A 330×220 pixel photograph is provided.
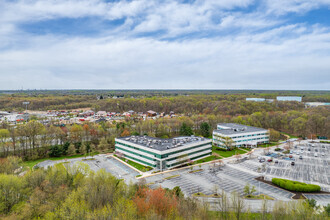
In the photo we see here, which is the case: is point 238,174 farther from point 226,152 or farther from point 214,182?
point 226,152

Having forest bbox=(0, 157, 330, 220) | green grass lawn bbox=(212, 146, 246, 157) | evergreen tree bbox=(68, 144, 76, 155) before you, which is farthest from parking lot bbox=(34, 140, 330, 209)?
forest bbox=(0, 157, 330, 220)

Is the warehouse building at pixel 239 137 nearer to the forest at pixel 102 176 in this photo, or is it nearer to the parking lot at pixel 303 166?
the forest at pixel 102 176

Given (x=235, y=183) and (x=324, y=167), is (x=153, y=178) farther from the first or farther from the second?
(x=324, y=167)

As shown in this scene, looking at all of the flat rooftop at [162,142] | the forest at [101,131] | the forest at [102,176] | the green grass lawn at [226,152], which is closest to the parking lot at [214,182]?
the forest at [102,176]

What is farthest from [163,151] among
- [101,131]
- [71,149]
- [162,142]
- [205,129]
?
[205,129]

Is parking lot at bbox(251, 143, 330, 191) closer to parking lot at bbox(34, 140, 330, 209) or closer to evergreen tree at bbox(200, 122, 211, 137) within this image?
parking lot at bbox(34, 140, 330, 209)
